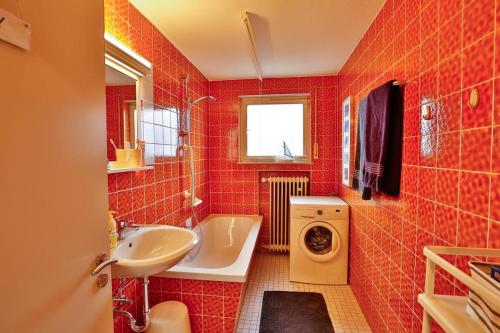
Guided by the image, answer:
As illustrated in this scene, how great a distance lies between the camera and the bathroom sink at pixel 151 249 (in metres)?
1.07

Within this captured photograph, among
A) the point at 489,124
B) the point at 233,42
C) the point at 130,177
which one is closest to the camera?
the point at 489,124

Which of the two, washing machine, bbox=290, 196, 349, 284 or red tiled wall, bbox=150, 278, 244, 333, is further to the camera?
washing machine, bbox=290, 196, 349, 284

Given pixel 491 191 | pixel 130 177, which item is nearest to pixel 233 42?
pixel 130 177

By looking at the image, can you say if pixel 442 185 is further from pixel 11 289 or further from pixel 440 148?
pixel 11 289

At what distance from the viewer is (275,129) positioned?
10.4ft

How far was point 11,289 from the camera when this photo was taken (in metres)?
0.53

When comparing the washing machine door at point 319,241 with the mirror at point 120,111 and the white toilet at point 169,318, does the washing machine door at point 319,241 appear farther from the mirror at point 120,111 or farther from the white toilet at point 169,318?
the mirror at point 120,111

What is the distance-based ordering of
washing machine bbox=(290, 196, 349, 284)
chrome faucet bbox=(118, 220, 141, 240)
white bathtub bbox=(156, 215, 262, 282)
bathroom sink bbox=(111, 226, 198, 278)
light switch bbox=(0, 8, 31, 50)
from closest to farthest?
light switch bbox=(0, 8, 31, 50), bathroom sink bbox=(111, 226, 198, 278), chrome faucet bbox=(118, 220, 141, 240), washing machine bbox=(290, 196, 349, 284), white bathtub bbox=(156, 215, 262, 282)

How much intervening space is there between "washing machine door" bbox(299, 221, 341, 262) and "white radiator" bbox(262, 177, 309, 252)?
56cm

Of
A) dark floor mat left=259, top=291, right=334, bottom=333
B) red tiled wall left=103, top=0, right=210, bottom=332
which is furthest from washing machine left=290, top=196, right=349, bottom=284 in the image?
red tiled wall left=103, top=0, right=210, bottom=332

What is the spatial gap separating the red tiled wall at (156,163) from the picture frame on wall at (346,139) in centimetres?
174

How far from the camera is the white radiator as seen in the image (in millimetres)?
3098

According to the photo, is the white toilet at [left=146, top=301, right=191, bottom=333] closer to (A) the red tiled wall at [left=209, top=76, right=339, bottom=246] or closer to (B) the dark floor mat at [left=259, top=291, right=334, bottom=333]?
(B) the dark floor mat at [left=259, top=291, right=334, bottom=333]

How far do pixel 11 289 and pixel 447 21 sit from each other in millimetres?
1707
